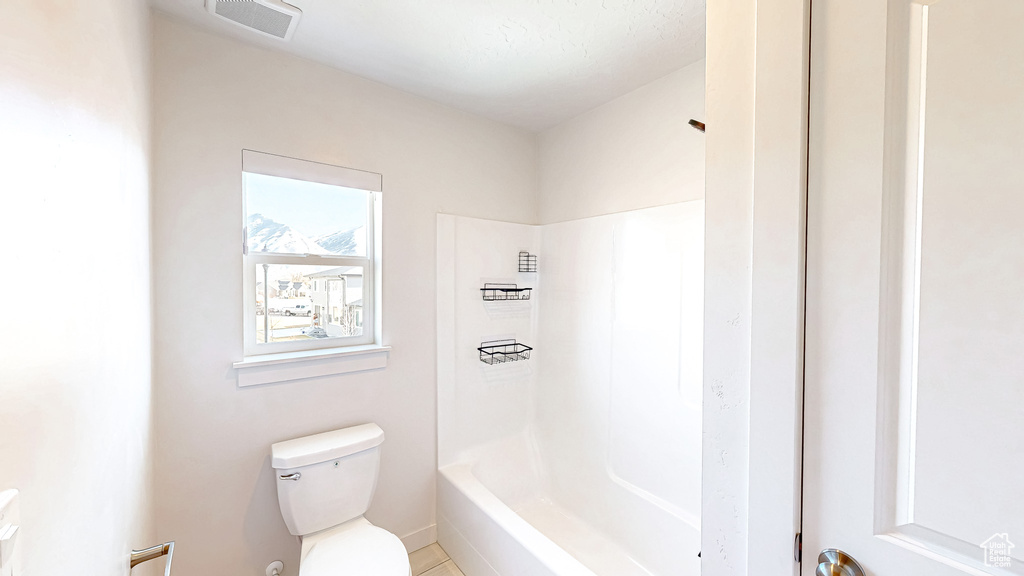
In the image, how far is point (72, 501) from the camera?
0.59 metres

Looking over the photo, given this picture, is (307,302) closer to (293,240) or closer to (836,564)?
(293,240)

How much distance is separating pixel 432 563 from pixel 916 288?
2303 millimetres

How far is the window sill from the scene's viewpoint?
166cm

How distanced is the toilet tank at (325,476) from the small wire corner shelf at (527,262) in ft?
4.34

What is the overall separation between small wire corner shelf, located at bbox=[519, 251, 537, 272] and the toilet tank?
52.1 inches

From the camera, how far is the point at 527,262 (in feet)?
8.55

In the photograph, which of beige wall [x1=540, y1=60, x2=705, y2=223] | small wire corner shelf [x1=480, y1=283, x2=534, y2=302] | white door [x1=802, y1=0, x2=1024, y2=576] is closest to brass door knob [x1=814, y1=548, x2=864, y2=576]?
white door [x1=802, y1=0, x2=1024, y2=576]

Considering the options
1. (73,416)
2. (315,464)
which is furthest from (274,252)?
(73,416)

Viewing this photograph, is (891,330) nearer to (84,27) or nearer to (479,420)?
(84,27)

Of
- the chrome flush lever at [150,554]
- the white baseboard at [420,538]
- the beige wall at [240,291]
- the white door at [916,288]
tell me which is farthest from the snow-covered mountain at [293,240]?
the white door at [916,288]

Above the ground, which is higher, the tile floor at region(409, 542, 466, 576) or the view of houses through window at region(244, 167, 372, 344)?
the view of houses through window at region(244, 167, 372, 344)

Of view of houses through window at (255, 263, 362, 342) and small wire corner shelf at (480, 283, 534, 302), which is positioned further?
small wire corner shelf at (480, 283, 534, 302)

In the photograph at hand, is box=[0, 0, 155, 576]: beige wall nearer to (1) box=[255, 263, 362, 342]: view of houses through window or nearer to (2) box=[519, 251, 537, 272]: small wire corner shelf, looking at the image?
(1) box=[255, 263, 362, 342]: view of houses through window

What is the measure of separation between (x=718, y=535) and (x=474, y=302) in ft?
5.69
